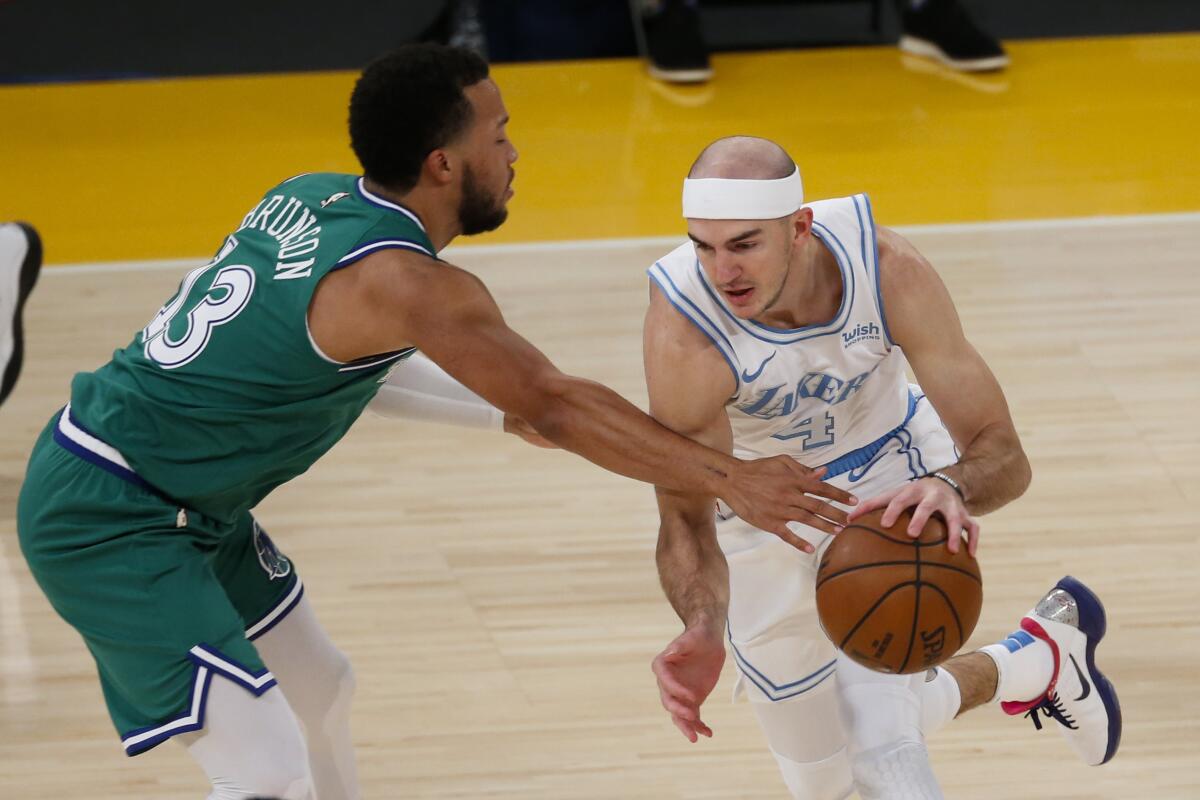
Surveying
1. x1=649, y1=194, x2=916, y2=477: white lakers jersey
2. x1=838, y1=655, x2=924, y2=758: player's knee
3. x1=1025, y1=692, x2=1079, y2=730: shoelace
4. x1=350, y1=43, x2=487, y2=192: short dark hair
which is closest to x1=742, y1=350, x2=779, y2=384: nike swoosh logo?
x1=649, y1=194, x2=916, y2=477: white lakers jersey

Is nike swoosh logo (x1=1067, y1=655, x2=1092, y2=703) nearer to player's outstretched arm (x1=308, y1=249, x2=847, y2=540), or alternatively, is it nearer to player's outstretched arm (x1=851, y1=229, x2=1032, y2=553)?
player's outstretched arm (x1=851, y1=229, x2=1032, y2=553)

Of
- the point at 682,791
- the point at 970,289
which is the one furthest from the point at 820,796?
the point at 970,289

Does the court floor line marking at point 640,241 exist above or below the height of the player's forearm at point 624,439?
below

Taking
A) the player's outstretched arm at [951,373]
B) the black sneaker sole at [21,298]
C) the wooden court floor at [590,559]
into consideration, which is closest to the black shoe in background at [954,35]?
the wooden court floor at [590,559]

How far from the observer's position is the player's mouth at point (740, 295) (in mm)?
3317

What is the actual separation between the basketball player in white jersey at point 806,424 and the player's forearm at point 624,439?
22 cm

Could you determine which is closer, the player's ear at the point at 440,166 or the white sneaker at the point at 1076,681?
the player's ear at the point at 440,166

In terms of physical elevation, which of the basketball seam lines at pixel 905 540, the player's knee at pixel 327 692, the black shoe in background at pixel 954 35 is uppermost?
the basketball seam lines at pixel 905 540

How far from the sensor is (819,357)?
3.47 meters

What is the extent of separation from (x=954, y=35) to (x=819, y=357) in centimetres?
567

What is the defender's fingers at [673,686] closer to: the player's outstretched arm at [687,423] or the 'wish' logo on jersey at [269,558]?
the player's outstretched arm at [687,423]

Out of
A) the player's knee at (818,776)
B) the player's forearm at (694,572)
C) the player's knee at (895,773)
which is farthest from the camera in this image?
the player's knee at (818,776)

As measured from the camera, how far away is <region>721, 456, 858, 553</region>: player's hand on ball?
2951 mm

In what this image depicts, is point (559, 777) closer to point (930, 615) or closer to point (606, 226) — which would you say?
point (930, 615)
